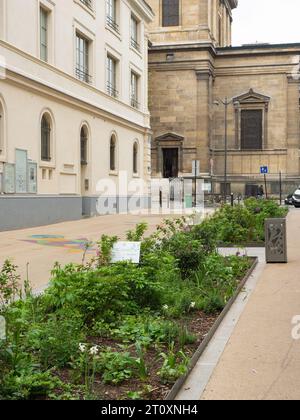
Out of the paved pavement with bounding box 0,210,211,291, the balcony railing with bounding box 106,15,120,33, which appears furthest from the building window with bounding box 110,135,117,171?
the paved pavement with bounding box 0,210,211,291

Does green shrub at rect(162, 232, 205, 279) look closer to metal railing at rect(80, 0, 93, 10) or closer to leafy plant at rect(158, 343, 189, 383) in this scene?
leafy plant at rect(158, 343, 189, 383)

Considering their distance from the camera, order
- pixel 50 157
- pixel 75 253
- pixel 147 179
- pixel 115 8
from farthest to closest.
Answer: pixel 147 179 < pixel 115 8 < pixel 50 157 < pixel 75 253

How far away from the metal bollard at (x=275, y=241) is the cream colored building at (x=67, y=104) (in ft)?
33.4

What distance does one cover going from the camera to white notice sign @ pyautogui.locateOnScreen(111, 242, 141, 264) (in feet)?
26.4

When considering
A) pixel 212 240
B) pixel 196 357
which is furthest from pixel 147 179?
pixel 196 357

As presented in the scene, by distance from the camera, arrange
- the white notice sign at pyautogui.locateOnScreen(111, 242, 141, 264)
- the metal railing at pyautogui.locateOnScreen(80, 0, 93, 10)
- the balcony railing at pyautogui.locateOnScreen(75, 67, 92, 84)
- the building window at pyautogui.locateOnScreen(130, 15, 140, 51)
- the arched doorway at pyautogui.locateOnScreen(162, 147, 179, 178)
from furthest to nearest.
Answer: the arched doorway at pyautogui.locateOnScreen(162, 147, 179, 178)
the building window at pyautogui.locateOnScreen(130, 15, 140, 51)
the metal railing at pyautogui.locateOnScreen(80, 0, 93, 10)
the balcony railing at pyautogui.locateOnScreen(75, 67, 92, 84)
the white notice sign at pyautogui.locateOnScreen(111, 242, 141, 264)

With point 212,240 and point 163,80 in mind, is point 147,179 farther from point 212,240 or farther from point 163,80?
point 212,240

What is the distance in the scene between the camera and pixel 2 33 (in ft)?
67.2

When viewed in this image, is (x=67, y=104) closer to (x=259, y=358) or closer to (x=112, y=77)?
(x=112, y=77)

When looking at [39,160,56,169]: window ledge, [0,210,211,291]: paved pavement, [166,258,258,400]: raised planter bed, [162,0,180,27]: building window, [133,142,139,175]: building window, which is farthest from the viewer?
[162,0,180,27]: building window

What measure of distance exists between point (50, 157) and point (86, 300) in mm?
18725

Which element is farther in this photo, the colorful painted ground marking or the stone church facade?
the stone church facade

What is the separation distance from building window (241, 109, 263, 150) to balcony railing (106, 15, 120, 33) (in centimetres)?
2725

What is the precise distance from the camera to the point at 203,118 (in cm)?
5562
